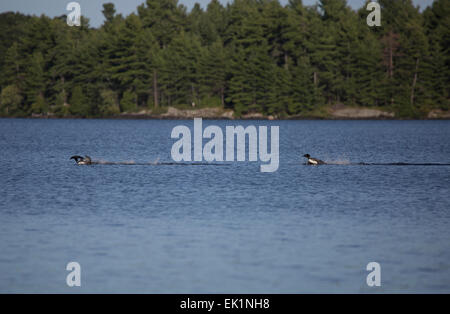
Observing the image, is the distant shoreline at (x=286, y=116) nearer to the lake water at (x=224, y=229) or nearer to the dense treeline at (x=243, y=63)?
the dense treeline at (x=243, y=63)

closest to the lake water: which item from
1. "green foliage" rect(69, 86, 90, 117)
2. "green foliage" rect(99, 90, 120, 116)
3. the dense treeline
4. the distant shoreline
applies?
the dense treeline

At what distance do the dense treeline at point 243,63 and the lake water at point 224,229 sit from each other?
339ft

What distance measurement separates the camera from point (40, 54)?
517ft

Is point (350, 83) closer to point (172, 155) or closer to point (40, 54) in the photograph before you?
point (40, 54)

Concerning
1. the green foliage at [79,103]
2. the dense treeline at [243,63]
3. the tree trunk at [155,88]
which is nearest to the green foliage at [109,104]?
the dense treeline at [243,63]

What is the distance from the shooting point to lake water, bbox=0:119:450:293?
1761cm

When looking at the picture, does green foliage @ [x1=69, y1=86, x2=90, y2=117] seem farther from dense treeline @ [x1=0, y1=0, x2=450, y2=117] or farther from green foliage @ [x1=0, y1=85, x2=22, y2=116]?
green foliage @ [x1=0, y1=85, x2=22, y2=116]

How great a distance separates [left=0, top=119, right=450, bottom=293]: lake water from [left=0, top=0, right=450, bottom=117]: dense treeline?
103401 mm

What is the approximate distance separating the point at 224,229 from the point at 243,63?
412 feet

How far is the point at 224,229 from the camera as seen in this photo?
23.3 m

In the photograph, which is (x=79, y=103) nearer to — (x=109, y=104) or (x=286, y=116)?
(x=109, y=104)

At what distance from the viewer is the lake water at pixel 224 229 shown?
57.8 ft

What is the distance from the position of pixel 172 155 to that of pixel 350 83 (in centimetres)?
9242

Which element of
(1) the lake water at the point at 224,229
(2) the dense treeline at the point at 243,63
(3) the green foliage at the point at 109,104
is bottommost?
(1) the lake water at the point at 224,229
